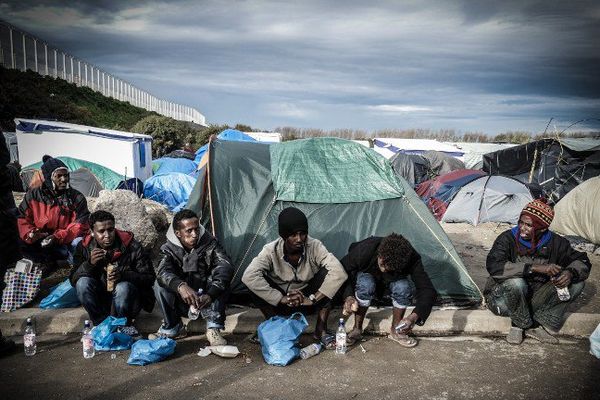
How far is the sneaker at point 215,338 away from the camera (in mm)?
3828

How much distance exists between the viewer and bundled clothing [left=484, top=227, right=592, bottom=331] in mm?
4164

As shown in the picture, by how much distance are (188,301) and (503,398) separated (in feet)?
8.49

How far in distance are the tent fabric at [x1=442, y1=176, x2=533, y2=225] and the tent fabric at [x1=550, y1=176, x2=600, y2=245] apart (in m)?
1.25

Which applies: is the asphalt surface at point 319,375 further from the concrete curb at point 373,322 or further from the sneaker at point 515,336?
the concrete curb at point 373,322

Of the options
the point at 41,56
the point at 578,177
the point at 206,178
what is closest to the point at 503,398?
the point at 206,178

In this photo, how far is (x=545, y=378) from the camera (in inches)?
139

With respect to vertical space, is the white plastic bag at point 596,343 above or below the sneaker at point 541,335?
above

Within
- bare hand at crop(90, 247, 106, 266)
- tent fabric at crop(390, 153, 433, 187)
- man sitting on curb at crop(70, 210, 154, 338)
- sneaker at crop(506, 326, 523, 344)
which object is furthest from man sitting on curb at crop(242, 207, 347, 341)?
tent fabric at crop(390, 153, 433, 187)

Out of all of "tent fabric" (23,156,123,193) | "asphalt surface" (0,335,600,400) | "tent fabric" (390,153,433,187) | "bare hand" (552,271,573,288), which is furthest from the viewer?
"tent fabric" (390,153,433,187)

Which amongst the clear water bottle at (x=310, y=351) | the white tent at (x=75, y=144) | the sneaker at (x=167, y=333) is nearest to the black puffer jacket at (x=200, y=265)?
the sneaker at (x=167, y=333)

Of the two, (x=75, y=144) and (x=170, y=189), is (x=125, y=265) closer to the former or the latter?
(x=170, y=189)

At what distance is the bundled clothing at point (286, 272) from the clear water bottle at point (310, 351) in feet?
1.48

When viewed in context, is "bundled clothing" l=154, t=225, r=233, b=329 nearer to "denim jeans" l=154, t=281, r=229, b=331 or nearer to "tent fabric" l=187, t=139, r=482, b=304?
"denim jeans" l=154, t=281, r=229, b=331

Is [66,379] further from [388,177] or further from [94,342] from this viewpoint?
[388,177]
